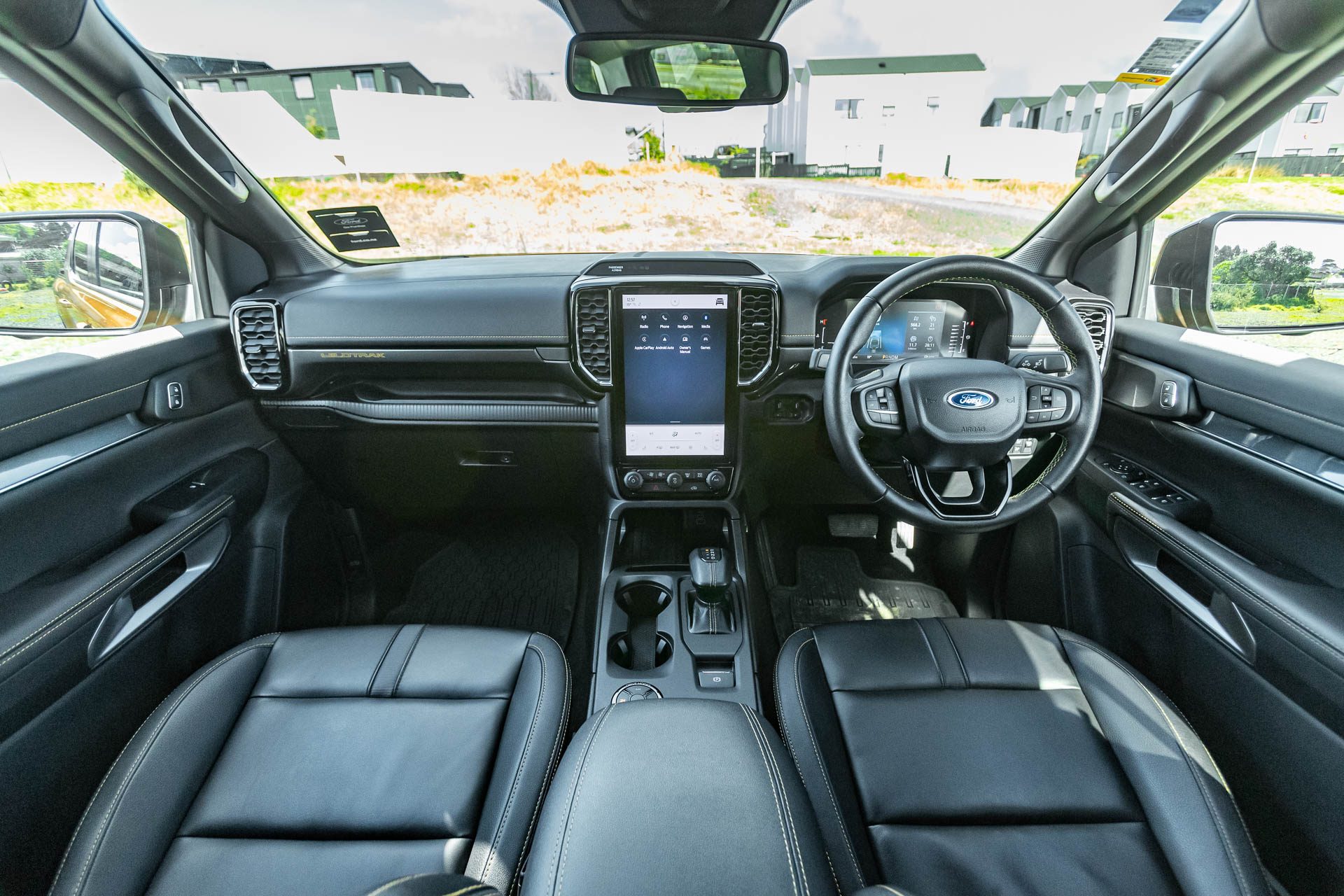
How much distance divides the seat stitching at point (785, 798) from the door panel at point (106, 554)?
1.29 meters

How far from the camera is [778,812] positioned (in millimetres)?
821

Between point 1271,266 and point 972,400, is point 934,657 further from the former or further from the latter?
point 1271,266

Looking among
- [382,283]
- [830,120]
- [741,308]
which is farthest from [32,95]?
[830,120]

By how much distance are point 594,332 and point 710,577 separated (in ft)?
2.57

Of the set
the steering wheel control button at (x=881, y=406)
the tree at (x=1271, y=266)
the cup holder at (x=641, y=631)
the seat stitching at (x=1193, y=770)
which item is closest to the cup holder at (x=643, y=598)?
the cup holder at (x=641, y=631)

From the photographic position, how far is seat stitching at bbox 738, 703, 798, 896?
0.73 meters

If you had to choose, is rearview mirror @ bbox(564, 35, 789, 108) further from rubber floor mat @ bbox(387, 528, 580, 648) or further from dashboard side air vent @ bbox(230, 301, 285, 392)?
rubber floor mat @ bbox(387, 528, 580, 648)

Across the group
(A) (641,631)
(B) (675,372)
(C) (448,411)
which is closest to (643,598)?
(A) (641,631)

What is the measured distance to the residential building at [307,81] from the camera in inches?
76.9

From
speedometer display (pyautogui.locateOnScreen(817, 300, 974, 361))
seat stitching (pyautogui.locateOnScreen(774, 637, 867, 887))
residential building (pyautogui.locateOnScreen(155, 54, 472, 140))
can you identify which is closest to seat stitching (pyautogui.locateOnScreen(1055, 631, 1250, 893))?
seat stitching (pyautogui.locateOnScreen(774, 637, 867, 887))

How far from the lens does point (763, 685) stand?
2.03 metres

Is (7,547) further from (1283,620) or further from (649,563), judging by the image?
(1283,620)

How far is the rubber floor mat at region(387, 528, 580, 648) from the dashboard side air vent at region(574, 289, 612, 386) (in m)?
1.00

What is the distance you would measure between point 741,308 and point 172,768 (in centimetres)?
167
